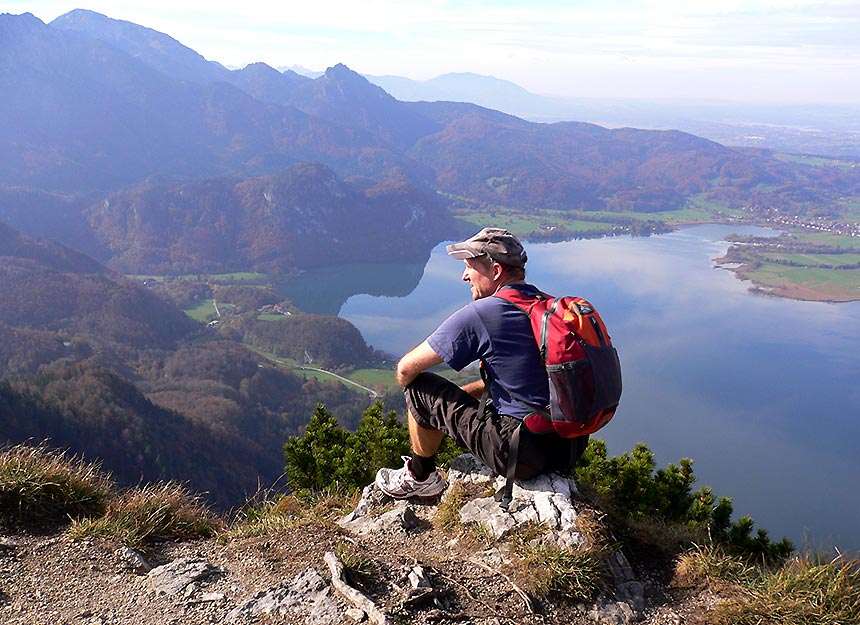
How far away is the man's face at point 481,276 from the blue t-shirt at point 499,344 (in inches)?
10.6

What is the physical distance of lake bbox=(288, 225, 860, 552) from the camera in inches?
1642

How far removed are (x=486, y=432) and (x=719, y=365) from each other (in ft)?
215

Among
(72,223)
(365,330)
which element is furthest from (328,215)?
(365,330)

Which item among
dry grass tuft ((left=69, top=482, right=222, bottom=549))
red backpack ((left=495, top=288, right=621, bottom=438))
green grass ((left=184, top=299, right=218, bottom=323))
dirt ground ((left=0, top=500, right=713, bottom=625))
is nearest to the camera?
dirt ground ((left=0, top=500, right=713, bottom=625))

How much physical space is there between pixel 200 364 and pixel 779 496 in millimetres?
57835

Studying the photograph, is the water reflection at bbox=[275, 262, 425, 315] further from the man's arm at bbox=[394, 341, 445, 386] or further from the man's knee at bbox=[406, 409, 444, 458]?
the man's arm at bbox=[394, 341, 445, 386]

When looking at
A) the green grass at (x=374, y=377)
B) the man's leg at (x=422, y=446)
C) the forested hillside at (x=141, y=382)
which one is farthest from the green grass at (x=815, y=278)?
the man's leg at (x=422, y=446)

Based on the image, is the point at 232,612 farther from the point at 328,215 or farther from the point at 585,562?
the point at 328,215

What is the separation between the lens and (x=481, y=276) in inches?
148

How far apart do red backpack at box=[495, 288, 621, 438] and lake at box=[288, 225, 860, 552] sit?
1.43 m

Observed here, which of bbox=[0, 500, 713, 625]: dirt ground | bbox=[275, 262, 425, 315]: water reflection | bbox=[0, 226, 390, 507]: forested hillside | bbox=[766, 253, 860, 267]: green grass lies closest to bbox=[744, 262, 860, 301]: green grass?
bbox=[766, 253, 860, 267]: green grass

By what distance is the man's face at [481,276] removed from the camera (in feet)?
Answer: 12.2

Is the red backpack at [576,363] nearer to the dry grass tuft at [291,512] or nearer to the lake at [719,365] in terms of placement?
the lake at [719,365]

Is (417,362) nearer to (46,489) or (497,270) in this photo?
(497,270)
